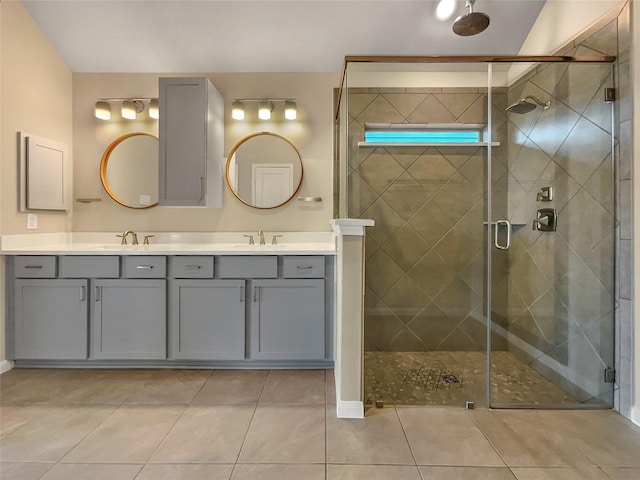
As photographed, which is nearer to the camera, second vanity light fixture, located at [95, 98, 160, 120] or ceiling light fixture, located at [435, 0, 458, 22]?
ceiling light fixture, located at [435, 0, 458, 22]

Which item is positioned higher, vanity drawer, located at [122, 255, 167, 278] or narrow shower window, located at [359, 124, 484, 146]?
narrow shower window, located at [359, 124, 484, 146]

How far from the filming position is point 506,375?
227cm

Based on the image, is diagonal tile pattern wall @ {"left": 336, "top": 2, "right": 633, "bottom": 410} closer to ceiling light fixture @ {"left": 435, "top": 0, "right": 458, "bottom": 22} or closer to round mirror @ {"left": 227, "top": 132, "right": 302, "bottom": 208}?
ceiling light fixture @ {"left": 435, "top": 0, "right": 458, "bottom": 22}

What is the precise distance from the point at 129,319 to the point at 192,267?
0.57 meters

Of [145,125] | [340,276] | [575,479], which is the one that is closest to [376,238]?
[340,276]

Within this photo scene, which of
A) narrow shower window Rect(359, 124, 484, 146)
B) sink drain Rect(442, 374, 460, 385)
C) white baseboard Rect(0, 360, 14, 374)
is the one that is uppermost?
narrow shower window Rect(359, 124, 484, 146)

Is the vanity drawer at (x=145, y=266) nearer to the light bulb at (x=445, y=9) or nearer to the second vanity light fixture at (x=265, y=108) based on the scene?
the second vanity light fixture at (x=265, y=108)

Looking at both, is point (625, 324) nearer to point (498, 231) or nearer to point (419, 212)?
point (498, 231)

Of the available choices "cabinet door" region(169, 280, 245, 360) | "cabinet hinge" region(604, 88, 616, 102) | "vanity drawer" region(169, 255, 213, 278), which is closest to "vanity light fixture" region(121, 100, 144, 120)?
"vanity drawer" region(169, 255, 213, 278)

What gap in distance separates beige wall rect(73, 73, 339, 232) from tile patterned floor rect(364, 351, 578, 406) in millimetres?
1272

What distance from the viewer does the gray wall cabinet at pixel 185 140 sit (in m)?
2.63

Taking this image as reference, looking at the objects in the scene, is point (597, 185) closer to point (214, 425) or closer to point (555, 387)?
point (555, 387)

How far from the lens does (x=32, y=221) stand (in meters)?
2.68

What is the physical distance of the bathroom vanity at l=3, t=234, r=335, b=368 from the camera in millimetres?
2455
